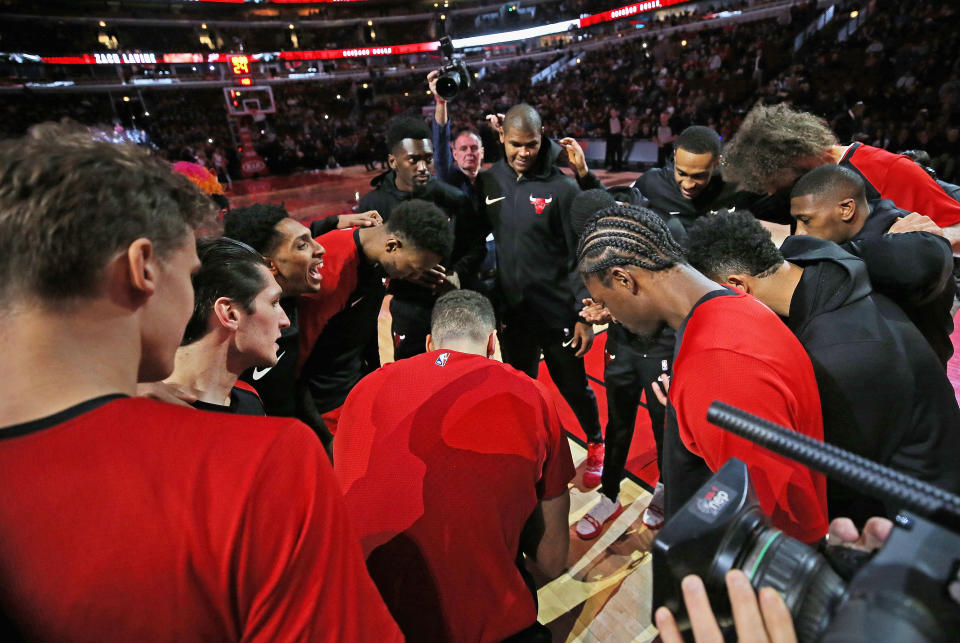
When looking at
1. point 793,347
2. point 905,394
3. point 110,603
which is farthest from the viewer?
point 905,394

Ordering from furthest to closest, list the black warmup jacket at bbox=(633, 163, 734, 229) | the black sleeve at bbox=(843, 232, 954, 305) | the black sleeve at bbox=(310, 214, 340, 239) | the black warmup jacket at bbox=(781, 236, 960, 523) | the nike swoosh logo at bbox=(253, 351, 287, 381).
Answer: the black sleeve at bbox=(310, 214, 340, 239) < the black warmup jacket at bbox=(633, 163, 734, 229) < the nike swoosh logo at bbox=(253, 351, 287, 381) < the black sleeve at bbox=(843, 232, 954, 305) < the black warmup jacket at bbox=(781, 236, 960, 523)

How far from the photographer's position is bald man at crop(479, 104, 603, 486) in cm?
307

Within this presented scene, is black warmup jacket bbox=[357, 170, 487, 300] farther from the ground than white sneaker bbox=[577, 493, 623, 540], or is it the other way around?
black warmup jacket bbox=[357, 170, 487, 300]

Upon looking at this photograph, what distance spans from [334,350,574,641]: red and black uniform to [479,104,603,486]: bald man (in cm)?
166

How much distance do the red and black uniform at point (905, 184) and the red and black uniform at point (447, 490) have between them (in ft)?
7.66

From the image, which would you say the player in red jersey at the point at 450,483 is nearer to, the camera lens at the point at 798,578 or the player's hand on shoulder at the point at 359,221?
the camera lens at the point at 798,578

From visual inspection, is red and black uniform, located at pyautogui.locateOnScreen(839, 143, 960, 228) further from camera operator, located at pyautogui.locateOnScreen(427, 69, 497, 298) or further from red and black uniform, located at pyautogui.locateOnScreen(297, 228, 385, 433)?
red and black uniform, located at pyautogui.locateOnScreen(297, 228, 385, 433)

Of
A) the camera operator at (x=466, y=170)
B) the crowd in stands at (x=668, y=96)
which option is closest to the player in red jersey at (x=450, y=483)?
the camera operator at (x=466, y=170)

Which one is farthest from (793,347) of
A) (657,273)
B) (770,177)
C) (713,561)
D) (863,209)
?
(770,177)

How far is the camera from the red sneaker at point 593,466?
3041mm

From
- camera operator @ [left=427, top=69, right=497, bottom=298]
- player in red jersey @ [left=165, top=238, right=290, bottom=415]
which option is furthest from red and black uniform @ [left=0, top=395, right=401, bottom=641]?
camera operator @ [left=427, top=69, right=497, bottom=298]

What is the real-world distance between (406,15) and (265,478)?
4361 centimetres

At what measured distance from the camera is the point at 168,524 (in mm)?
616

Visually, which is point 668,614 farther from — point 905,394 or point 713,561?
point 905,394
